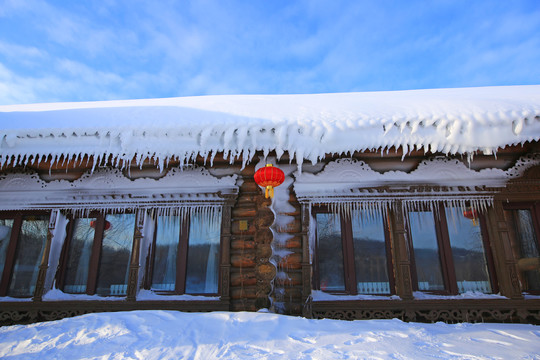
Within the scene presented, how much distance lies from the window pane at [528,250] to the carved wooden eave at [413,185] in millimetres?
568

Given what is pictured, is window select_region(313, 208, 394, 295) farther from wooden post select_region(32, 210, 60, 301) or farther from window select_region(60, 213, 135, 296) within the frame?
wooden post select_region(32, 210, 60, 301)

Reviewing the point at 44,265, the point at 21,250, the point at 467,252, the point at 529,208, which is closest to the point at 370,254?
the point at 467,252

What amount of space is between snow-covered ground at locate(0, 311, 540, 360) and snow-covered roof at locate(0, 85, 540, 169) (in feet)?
6.74

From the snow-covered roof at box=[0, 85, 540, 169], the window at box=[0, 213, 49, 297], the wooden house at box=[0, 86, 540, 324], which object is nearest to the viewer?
the snow-covered roof at box=[0, 85, 540, 169]

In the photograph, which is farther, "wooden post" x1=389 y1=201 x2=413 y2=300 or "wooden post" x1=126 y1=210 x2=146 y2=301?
"wooden post" x1=126 y1=210 x2=146 y2=301

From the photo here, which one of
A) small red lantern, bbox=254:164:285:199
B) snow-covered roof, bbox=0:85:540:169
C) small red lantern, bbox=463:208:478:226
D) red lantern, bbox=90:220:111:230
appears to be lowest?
red lantern, bbox=90:220:111:230

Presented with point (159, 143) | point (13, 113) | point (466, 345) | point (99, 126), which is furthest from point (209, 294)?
point (13, 113)

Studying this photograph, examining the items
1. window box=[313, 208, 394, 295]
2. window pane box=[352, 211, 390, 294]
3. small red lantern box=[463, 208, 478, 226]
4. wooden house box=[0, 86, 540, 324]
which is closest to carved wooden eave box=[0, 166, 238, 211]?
wooden house box=[0, 86, 540, 324]

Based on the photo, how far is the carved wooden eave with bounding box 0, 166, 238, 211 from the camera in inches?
183

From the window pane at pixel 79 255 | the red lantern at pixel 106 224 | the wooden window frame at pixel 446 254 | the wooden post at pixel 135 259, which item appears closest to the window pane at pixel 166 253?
the wooden post at pixel 135 259

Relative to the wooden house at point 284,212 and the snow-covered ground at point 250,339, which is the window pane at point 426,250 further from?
the snow-covered ground at point 250,339

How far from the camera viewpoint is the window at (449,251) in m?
4.28

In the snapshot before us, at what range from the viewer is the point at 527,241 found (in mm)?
4367

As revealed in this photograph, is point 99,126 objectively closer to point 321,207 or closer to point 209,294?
point 209,294
